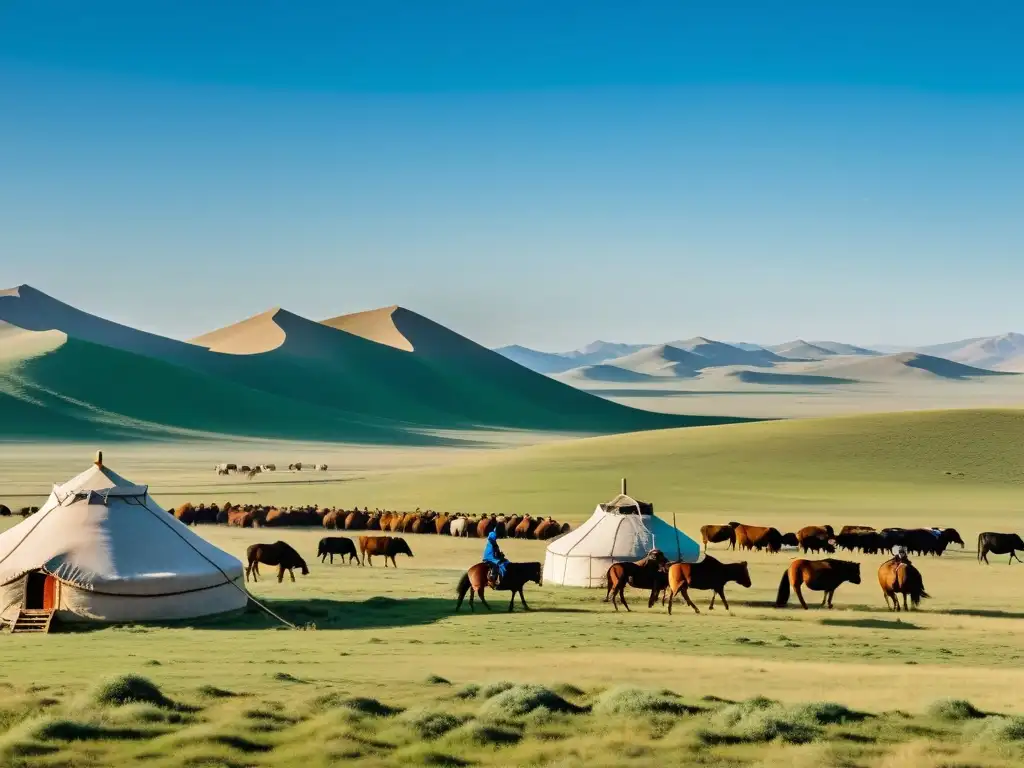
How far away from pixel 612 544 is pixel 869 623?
277 inches

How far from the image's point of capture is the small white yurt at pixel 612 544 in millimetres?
31391

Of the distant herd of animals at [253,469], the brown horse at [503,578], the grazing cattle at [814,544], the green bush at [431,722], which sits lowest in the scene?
the green bush at [431,722]

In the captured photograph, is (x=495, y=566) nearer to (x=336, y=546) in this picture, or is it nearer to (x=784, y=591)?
(x=784, y=591)

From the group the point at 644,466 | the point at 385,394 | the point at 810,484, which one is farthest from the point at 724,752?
the point at 385,394

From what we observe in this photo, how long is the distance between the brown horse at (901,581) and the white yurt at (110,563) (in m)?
13.4

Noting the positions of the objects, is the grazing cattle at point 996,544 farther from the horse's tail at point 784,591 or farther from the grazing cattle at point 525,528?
the grazing cattle at point 525,528

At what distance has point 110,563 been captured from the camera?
82.6ft

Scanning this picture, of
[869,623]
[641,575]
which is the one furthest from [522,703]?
[869,623]

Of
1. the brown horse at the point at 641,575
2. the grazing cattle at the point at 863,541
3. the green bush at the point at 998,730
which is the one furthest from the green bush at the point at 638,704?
the grazing cattle at the point at 863,541

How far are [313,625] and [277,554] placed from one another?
8.05m

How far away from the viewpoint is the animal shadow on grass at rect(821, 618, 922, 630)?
2559cm

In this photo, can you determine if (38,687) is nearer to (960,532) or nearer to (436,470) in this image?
(960,532)

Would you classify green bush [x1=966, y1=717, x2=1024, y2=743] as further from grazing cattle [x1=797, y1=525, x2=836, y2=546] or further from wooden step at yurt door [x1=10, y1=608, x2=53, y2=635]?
grazing cattle [x1=797, y1=525, x2=836, y2=546]

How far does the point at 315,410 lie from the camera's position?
166875 mm
